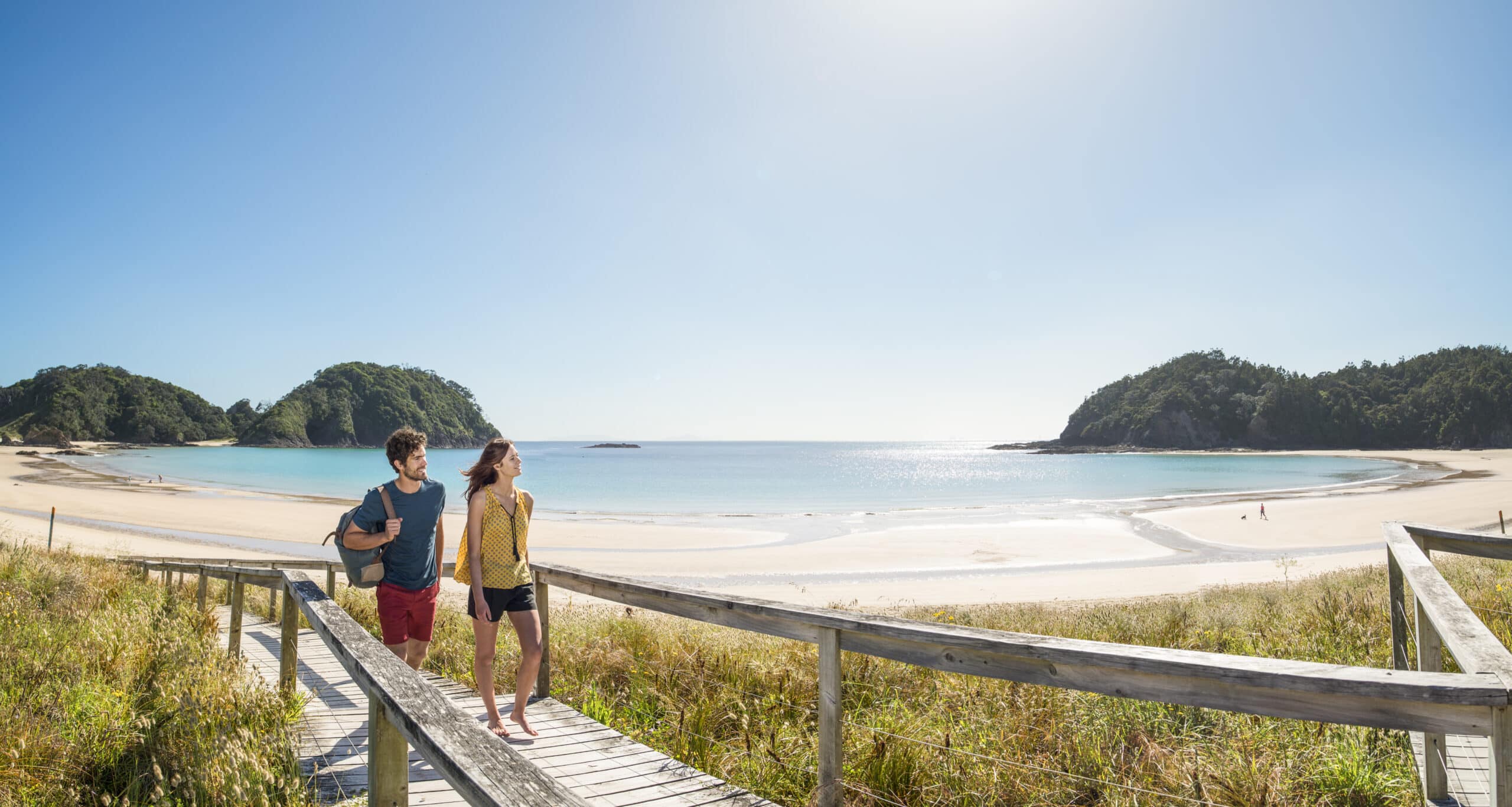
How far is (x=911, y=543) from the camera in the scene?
2823 centimetres

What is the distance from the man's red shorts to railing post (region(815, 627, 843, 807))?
281cm

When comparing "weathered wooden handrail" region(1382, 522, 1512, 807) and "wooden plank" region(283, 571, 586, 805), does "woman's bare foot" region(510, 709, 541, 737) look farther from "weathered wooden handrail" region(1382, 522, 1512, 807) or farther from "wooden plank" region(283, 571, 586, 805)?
"weathered wooden handrail" region(1382, 522, 1512, 807)

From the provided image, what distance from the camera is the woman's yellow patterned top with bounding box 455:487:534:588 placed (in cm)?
442

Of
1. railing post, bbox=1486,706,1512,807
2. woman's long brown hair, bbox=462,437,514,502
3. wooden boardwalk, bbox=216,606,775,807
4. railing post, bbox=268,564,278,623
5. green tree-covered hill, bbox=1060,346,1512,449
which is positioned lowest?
railing post, bbox=268,564,278,623

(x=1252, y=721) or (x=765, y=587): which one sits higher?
(x=1252, y=721)

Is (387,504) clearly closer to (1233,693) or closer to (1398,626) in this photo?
(1233,693)

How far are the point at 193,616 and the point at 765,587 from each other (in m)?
13.8

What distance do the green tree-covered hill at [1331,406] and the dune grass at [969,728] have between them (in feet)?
462

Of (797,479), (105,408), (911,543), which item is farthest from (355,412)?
(911,543)

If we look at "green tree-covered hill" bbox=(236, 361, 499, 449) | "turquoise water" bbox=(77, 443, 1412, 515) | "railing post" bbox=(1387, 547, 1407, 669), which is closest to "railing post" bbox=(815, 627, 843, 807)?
"railing post" bbox=(1387, 547, 1407, 669)

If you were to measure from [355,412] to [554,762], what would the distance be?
17887 centimetres

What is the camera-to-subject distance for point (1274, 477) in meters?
64.3

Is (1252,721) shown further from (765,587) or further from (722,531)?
(722,531)

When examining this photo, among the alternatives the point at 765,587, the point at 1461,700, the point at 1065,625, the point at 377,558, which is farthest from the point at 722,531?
the point at 1461,700
